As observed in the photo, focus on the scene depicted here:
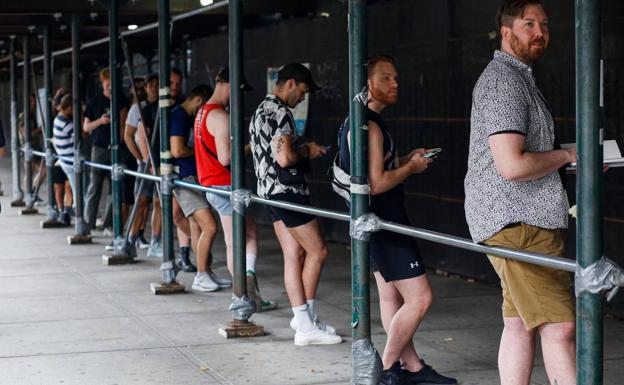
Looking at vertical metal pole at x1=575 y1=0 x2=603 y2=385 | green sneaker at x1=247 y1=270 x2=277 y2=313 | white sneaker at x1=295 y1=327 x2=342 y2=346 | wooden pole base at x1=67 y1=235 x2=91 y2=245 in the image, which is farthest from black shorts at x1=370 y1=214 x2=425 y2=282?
wooden pole base at x1=67 y1=235 x2=91 y2=245

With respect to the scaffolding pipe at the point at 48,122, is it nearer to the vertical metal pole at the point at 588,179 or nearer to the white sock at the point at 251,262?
the white sock at the point at 251,262

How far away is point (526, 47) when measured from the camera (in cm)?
466

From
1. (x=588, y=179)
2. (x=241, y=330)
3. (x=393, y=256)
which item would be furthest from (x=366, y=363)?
(x=588, y=179)

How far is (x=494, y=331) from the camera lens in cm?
787

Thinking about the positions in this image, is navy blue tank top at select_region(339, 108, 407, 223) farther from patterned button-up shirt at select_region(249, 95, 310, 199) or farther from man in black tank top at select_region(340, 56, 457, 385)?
patterned button-up shirt at select_region(249, 95, 310, 199)

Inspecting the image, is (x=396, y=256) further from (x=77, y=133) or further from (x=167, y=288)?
(x=77, y=133)

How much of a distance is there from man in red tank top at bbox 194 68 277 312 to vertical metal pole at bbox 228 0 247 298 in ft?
1.96

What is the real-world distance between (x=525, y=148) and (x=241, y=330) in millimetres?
3599

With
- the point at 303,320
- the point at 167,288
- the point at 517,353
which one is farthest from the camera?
the point at 167,288

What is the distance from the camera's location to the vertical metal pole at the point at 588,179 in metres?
3.81

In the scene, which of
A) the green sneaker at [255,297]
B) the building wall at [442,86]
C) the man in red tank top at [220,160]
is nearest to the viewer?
the building wall at [442,86]

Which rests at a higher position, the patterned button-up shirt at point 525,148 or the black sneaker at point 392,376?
the patterned button-up shirt at point 525,148

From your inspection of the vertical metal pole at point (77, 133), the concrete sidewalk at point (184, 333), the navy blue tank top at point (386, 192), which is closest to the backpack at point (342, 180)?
the navy blue tank top at point (386, 192)

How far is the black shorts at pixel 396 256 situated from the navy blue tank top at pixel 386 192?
13cm
